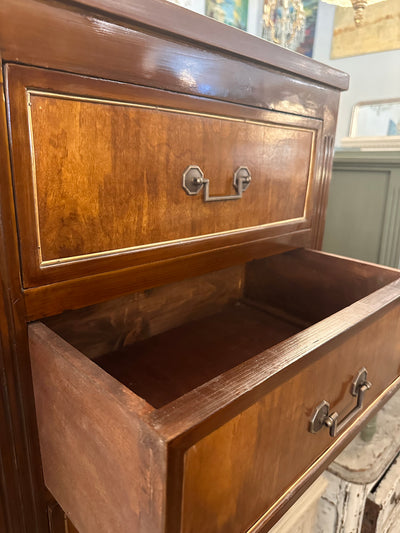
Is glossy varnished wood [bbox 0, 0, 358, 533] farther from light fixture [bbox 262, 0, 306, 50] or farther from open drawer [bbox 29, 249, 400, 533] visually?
light fixture [bbox 262, 0, 306, 50]

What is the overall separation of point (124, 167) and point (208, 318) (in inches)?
14.9

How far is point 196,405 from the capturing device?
0.27 metres

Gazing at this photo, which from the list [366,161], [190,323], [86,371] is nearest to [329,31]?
[366,161]

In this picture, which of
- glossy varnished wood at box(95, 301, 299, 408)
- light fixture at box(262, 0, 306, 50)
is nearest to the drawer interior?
glossy varnished wood at box(95, 301, 299, 408)

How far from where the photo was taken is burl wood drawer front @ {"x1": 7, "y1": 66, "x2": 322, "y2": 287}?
13.7 inches

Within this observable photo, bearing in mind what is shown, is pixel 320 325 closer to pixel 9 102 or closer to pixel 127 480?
pixel 127 480

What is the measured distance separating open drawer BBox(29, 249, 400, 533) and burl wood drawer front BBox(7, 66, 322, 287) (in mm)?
107

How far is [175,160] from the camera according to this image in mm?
456

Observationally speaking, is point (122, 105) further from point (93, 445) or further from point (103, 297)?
point (93, 445)

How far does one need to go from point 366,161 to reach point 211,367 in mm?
739

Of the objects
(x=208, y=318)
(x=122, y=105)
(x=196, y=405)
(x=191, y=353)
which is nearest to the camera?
(x=196, y=405)

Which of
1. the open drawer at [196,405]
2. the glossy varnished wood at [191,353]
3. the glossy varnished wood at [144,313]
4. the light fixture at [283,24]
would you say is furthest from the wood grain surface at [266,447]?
the light fixture at [283,24]

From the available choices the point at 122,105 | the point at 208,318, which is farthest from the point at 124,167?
the point at 208,318

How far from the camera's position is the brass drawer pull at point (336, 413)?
0.40m
